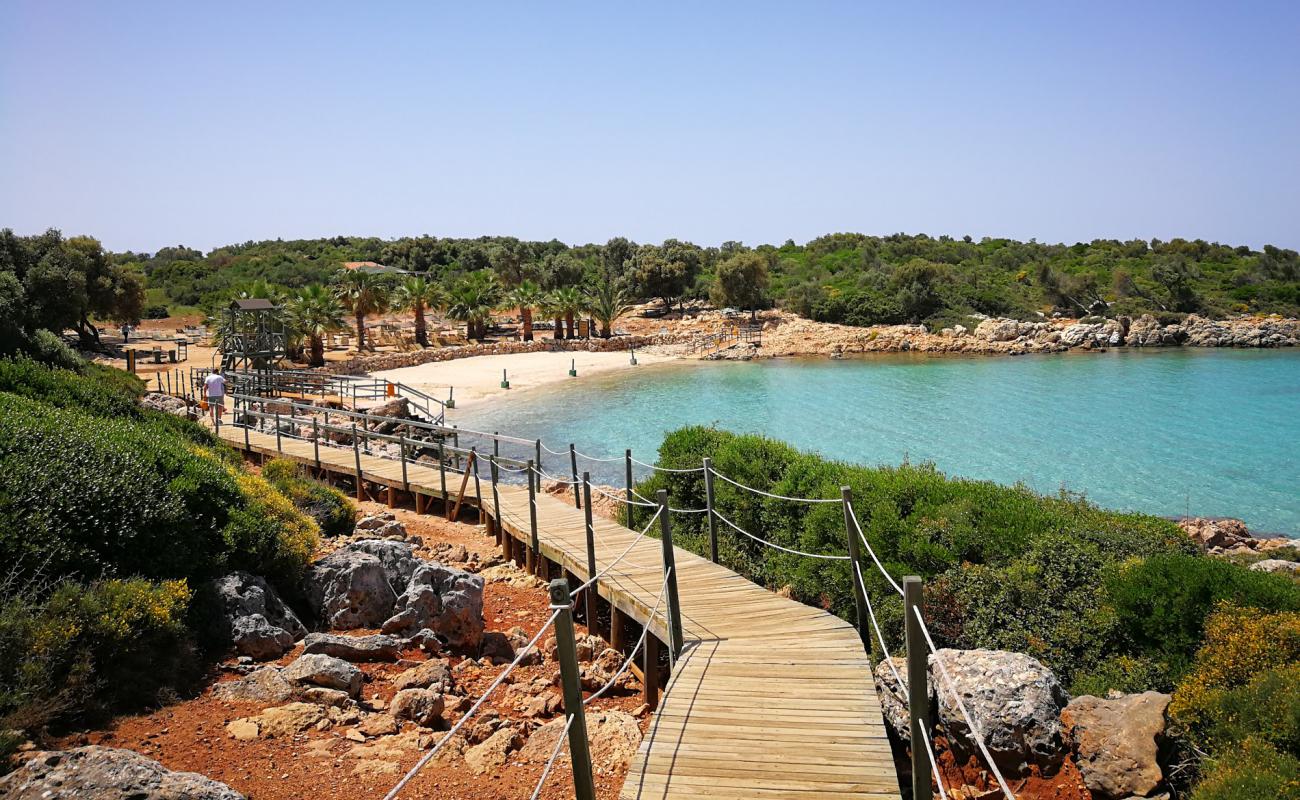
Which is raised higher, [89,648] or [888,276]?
[888,276]

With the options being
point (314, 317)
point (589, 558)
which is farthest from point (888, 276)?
point (589, 558)

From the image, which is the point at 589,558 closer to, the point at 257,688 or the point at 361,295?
the point at 257,688

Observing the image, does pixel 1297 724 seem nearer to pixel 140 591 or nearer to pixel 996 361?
pixel 140 591

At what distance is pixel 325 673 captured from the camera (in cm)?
690

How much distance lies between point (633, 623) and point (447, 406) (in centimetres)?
2629

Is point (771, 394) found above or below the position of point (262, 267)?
below

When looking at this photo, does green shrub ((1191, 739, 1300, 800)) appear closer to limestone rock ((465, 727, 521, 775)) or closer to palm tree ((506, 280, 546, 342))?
limestone rock ((465, 727, 521, 775))

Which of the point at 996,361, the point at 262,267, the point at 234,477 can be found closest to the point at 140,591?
Result: the point at 234,477

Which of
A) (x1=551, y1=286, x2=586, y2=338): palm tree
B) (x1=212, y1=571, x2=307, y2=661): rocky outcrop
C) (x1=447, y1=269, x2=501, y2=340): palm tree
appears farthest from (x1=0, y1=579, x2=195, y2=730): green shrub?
(x1=551, y1=286, x2=586, y2=338): palm tree

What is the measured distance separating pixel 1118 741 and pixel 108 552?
28.3 feet

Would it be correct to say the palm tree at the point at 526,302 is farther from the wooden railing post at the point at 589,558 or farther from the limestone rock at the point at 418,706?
the limestone rock at the point at 418,706

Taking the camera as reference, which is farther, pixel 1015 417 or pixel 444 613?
pixel 1015 417

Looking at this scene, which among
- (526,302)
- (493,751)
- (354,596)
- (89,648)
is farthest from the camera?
(526,302)

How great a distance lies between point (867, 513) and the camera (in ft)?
31.4
